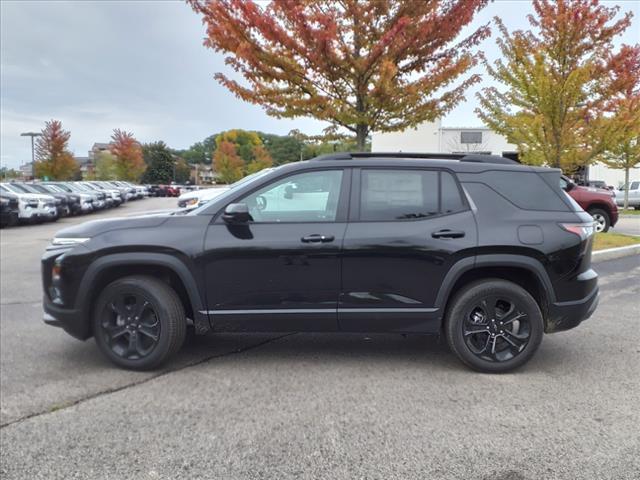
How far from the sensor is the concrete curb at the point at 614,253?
909 cm

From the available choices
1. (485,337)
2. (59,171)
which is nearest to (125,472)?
(485,337)

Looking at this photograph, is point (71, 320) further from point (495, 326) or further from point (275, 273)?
point (495, 326)

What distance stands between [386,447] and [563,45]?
10725 mm

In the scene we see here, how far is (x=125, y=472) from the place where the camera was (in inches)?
104

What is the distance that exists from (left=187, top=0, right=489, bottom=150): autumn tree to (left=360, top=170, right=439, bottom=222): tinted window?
5.01 m

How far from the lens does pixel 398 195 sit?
4.09 m

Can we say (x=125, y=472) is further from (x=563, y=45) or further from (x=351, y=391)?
(x=563, y=45)

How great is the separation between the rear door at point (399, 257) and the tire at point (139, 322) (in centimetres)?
135

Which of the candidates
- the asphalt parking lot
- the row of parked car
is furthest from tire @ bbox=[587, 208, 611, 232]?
the row of parked car

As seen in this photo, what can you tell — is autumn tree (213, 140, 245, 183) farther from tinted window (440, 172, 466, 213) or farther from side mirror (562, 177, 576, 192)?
tinted window (440, 172, 466, 213)

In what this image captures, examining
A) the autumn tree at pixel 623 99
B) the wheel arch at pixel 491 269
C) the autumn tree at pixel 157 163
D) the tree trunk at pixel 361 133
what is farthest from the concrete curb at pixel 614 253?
the autumn tree at pixel 157 163

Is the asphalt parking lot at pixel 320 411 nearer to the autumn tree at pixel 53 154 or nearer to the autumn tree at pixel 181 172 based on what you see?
the autumn tree at pixel 53 154

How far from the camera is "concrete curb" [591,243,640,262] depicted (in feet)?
29.8

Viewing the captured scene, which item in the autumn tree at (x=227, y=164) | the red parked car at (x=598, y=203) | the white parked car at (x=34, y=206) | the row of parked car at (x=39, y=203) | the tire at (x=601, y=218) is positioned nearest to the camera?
the red parked car at (x=598, y=203)
